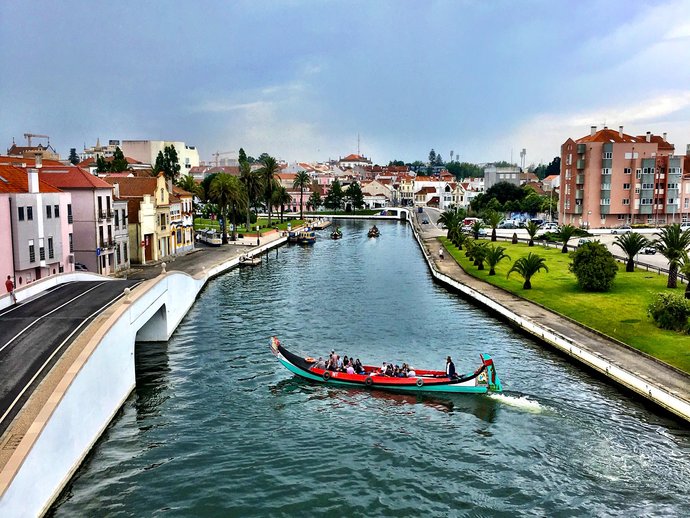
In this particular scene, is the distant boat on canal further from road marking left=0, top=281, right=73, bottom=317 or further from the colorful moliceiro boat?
the colorful moliceiro boat

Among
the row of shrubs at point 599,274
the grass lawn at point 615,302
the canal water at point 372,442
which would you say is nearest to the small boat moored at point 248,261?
the grass lawn at point 615,302

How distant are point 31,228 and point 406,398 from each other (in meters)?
34.0

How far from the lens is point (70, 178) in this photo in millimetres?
63969

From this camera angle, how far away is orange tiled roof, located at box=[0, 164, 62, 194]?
1936 inches

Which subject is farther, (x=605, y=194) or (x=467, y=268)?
(x=605, y=194)

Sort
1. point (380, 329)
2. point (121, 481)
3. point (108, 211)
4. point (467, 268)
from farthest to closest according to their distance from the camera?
point (467, 268) → point (108, 211) → point (380, 329) → point (121, 481)

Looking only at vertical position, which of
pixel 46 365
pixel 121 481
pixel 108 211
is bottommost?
pixel 121 481

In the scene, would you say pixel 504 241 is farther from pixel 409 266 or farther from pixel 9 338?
pixel 9 338

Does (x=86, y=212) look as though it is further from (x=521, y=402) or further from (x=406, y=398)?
(x=521, y=402)

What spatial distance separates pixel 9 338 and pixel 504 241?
92.7 m

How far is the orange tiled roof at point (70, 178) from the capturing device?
2485 inches

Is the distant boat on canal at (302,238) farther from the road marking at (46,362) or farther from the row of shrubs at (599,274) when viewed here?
the road marking at (46,362)

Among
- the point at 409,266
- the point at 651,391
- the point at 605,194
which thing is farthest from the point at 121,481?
the point at 605,194

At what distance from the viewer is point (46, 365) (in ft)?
92.7
